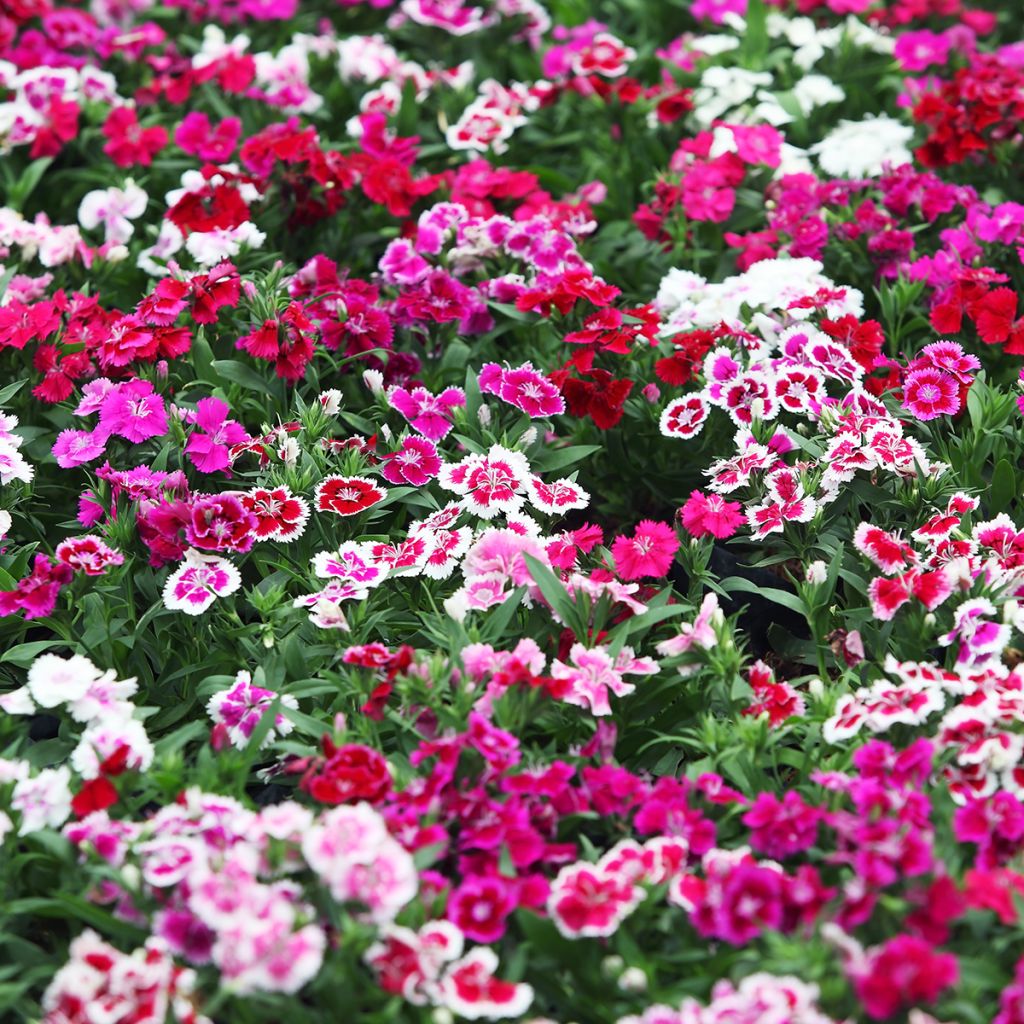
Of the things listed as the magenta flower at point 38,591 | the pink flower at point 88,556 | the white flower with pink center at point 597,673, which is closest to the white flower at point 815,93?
the white flower with pink center at point 597,673

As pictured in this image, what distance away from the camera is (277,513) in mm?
3092

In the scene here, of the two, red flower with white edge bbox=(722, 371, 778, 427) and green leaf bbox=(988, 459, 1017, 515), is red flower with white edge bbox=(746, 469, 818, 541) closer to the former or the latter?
red flower with white edge bbox=(722, 371, 778, 427)

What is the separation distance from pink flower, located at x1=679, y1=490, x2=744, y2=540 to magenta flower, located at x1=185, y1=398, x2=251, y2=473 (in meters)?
1.11

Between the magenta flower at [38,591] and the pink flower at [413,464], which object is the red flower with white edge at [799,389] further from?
the magenta flower at [38,591]

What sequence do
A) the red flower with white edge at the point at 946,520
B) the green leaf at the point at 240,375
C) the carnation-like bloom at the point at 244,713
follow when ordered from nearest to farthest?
the carnation-like bloom at the point at 244,713
the red flower with white edge at the point at 946,520
the green leaf at the point at 240,375

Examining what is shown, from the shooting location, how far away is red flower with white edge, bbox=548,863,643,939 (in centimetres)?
225

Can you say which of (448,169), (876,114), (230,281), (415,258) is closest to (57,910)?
(230,281)

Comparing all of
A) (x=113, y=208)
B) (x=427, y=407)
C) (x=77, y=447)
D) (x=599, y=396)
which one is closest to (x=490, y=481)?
(x=427, y=407)

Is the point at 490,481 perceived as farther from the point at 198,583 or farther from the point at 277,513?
the point at 198,583

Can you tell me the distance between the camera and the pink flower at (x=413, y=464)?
3.29 meters

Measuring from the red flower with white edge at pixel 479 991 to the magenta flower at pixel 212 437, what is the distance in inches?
56.9

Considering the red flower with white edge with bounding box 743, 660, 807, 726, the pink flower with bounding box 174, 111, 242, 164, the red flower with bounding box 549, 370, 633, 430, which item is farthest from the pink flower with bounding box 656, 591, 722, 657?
the pink flower with bounding box 174, 111, 242, 164

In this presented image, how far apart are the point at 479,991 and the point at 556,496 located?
1.32m

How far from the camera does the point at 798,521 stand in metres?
3.14
